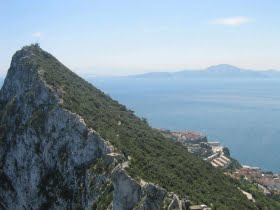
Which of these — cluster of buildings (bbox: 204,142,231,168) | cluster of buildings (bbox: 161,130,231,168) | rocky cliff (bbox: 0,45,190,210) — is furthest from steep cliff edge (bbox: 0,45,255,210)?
cluster of buildings (bbox: 161,130,231,168)

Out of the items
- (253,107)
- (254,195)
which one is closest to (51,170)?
(254,195)

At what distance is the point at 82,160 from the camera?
31531mm

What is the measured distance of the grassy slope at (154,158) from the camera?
27891 millimetres

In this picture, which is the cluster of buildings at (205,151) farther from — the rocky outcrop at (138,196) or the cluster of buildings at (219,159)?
the rocky outcrop at (138,196)

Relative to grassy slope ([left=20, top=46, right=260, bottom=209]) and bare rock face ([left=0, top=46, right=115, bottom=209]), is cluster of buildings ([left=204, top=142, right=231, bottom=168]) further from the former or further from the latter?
bare rock face ([left=0, top=46, right=115, bottom=209])

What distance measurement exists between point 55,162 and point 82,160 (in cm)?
442

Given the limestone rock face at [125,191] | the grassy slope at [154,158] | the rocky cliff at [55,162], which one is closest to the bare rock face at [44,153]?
the rocky cliff at [55,162]

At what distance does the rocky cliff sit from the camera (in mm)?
24922

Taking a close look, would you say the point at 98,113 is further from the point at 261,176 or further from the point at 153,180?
the point at 261,176

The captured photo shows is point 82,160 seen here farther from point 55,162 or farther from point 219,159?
point 219,159

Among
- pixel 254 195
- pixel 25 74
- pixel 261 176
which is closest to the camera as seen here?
pixel 254 195

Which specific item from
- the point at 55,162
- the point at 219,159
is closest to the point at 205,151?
the point at 219,159

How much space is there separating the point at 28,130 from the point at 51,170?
5.76 metres

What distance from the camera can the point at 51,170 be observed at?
35.3 metres
